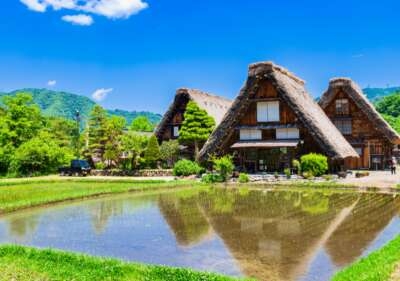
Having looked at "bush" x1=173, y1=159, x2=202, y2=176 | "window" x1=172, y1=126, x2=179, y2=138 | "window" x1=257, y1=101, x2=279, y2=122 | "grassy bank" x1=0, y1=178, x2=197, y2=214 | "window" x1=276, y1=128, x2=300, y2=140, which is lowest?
"grassy bank" x1=0, y1=178, x2=197, y2=214

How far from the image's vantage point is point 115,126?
1342 inches

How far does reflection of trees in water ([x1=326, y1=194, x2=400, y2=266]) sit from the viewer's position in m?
8.79

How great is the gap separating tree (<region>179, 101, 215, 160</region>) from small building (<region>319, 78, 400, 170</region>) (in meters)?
9.79

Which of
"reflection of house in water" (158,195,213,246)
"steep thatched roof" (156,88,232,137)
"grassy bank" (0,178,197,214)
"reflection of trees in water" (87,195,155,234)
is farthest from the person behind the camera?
"steep thatched roof" (156,88,232,137)

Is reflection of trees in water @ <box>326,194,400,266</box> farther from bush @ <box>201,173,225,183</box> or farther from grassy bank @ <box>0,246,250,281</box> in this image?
bush @ <box>201,173,225,183</box>

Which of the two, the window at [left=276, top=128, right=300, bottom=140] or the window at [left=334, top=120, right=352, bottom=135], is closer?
the window at [left=276, top=128, right=300, bottom=140]

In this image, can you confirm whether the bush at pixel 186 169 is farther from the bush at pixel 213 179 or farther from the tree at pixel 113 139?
the tree at pixel 113 139

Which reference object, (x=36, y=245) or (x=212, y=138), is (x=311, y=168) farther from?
(x=36, y=245)

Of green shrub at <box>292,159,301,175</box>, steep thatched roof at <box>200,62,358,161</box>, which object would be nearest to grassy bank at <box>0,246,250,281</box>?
green shrub at <box>292,159,301,175</box>

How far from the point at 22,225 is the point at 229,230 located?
20.7 feet

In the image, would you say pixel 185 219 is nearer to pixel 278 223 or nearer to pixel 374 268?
pixel 278 223

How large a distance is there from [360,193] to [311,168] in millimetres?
5934

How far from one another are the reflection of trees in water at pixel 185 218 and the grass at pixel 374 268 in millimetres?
3969

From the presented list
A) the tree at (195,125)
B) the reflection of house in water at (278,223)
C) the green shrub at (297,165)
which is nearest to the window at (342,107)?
the tree at (195,125)
